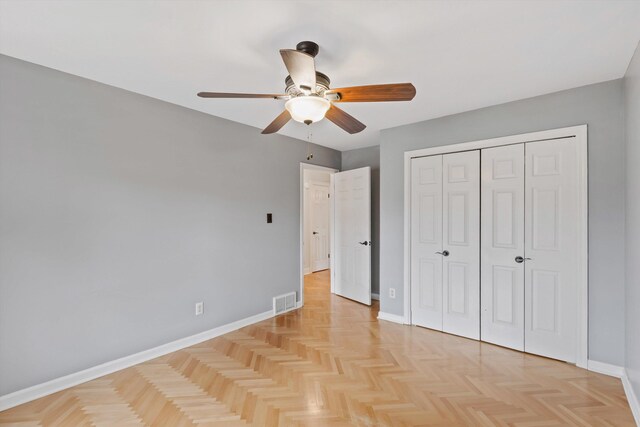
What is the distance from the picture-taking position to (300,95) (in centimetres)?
195

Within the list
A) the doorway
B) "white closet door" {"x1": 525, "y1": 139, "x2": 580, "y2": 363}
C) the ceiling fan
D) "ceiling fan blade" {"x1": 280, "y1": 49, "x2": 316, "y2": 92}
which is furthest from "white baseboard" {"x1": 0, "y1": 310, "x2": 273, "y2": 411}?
the doorway

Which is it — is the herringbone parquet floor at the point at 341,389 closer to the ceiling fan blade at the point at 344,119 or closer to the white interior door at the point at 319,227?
the ceiling fan blade at the point at 344,119

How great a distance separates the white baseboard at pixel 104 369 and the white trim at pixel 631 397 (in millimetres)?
3394

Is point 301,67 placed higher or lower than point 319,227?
higher

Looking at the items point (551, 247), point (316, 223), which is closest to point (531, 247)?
point (551, 247)

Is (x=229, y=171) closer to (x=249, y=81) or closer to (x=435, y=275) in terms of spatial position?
(x=249, y=81)

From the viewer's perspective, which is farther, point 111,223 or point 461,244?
point 461,244

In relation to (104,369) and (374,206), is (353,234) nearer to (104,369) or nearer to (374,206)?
(374,206)

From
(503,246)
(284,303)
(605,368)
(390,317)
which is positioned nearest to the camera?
(605,368)

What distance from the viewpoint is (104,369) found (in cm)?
254

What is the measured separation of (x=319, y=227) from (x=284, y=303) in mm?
3245

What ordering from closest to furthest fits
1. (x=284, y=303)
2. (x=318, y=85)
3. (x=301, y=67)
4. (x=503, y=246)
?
(x=301, y=67), (x=318, y=85), (x=503, y=246), (x=284, y=303)

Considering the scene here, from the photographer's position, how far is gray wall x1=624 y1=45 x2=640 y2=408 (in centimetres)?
200

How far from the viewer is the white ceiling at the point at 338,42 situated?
1646 millimetres
